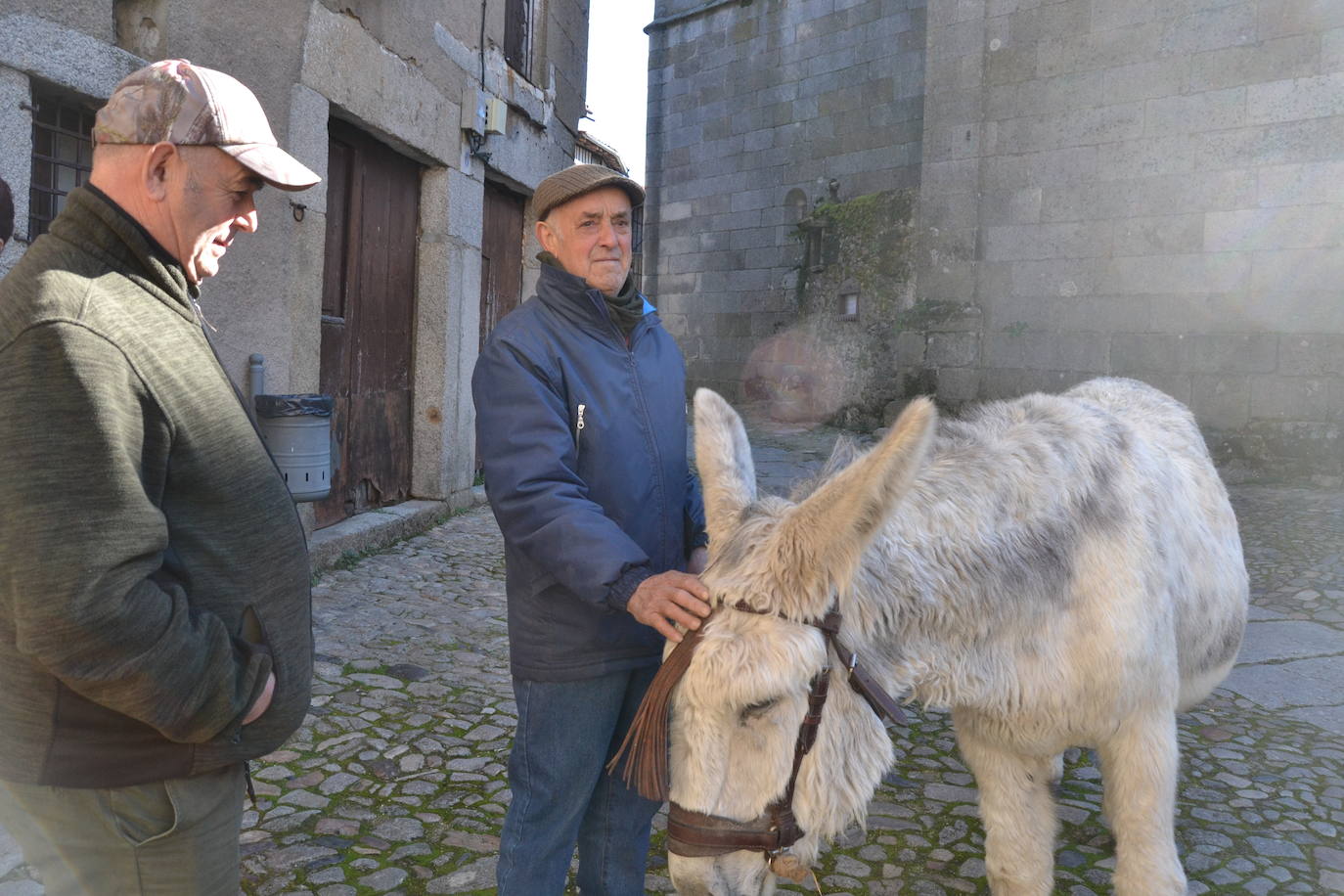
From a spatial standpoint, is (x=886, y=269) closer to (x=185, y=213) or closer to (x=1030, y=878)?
(x=1030, y=878)

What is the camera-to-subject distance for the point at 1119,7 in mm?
9969

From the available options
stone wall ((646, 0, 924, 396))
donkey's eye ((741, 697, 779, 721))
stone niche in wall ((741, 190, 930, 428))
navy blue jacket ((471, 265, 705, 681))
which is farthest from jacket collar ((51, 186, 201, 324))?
stone wall ((646, 0, 924, 396))

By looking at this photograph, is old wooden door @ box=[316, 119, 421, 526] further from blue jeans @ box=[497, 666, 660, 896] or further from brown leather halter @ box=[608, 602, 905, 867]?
brown leather halter @ box=[608, 602, 905, 867]

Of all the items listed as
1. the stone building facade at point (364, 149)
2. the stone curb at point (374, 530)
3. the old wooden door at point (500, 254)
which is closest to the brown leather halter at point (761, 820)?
the stone building facade at point (364, 149)

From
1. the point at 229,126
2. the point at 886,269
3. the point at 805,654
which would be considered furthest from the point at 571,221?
the point at 886,269

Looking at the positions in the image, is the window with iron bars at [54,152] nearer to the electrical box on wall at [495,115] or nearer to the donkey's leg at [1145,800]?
the electrical box on wall at [495,115]

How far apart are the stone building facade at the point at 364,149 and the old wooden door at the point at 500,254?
0.03m

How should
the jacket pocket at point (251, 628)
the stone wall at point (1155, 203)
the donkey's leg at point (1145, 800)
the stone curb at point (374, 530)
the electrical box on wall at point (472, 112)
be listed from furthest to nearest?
the stone wall at point (1155, 203) < the electrical box on wall at point (472, 112) < the stone curb at point (374, 530) < the donkey's leg at point (1145, 800) < the jacket pocket at point (251, 628)

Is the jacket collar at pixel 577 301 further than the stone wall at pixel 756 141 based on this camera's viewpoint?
No

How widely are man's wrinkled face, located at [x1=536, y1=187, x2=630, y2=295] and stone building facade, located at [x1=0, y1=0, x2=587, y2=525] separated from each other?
3130 mm

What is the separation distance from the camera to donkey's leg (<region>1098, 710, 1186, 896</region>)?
2.39 m

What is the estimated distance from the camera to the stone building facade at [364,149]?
4.40m

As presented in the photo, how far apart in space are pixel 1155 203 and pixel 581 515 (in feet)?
33.0

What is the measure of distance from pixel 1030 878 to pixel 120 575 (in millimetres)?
2544
